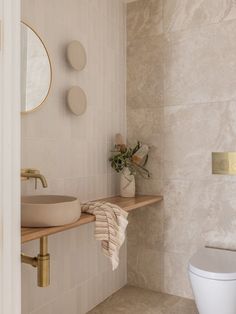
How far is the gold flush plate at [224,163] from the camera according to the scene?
2070 millimetres

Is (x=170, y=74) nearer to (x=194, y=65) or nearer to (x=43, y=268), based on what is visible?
(x=194, y=65)

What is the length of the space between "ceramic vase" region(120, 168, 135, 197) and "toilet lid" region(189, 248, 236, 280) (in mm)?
627

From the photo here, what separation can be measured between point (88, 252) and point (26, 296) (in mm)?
540

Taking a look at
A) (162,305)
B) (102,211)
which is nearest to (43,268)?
(102,211)

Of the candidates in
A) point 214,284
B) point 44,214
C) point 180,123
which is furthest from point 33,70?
point 214,284

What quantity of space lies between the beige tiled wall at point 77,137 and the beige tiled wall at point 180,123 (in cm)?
16

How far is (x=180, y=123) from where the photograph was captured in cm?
225

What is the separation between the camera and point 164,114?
2.31 meters

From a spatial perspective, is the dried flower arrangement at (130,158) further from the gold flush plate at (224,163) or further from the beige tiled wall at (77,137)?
the gold flush plate at (224,163)

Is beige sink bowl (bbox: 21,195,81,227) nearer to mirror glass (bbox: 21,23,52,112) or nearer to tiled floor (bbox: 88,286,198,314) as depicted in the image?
mirror glass (bbox: 21,23,52,112)

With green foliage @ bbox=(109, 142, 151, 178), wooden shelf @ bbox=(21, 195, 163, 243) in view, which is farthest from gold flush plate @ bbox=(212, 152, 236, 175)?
green foliage @ bbox=(109, 142, 151, 178)
